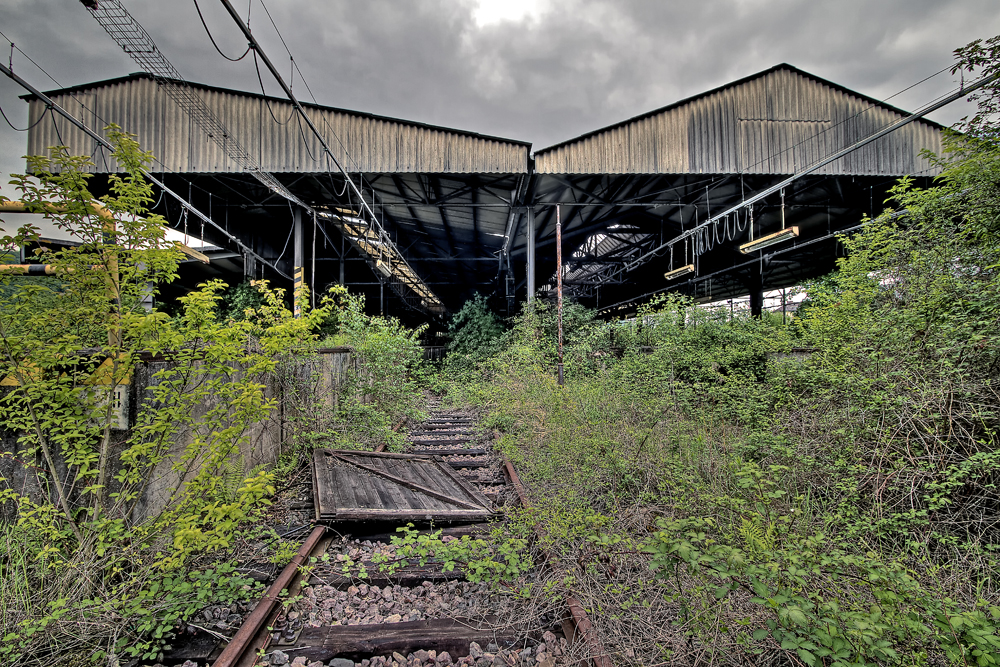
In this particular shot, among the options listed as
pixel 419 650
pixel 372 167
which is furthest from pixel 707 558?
pixel 372 167

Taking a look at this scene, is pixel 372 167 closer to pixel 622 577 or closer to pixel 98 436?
pixel 98 436

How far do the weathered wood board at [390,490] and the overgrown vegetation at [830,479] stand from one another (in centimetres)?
87

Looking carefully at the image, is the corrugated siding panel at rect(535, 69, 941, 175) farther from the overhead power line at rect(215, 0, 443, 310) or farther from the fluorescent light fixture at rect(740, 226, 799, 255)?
the overhead power line at rect(215, 0, 443, 310)

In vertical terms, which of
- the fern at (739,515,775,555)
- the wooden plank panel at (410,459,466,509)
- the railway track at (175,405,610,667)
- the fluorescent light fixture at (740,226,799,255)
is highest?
the fluorescent light fixture at (740,226,799,255)

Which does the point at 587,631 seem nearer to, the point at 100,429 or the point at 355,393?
the point at 100,429

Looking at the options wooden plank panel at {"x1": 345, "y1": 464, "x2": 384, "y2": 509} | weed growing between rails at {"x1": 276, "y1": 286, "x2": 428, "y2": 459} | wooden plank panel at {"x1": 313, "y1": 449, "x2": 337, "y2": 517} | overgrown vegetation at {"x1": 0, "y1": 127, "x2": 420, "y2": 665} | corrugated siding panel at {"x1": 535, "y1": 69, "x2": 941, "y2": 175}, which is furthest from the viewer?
corrugated siding panel at {"x1": 535, "y1": 69, "x2": 941, "y2": 175}

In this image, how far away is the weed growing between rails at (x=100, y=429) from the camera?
91.0 inches

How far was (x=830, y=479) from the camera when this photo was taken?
334 cm

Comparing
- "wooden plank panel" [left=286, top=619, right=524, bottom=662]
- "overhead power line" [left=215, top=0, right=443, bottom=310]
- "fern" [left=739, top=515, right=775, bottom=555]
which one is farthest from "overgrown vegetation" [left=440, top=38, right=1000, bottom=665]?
"overhead power line" [left=215, top=0, right=443, bottom=310]

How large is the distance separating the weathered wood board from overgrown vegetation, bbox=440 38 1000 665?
872 mm

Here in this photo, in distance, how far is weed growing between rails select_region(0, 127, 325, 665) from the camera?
2.31 metres

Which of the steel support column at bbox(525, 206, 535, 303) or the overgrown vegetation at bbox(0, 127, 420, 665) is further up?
the steel support column at bbox(525, 206, 535, 303)

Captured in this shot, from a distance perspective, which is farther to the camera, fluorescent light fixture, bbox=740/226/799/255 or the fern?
fluorescent light fixture, bbox=740/226/799/255

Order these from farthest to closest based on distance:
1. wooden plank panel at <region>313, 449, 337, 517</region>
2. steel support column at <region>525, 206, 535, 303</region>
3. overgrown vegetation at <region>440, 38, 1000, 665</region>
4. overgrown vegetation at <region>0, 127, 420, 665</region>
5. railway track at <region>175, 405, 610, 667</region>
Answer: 1. steel support column at <region>525, 206, 535, 303</region>
2. wooden plank panel at <region>313, 449, 337, 517</region>
3. overgrown vegetation at <region>0, 127, 420, 665</region>
4. railway track at <region>175, 405, 610, 667</region>
5. overgrown vegetation at <region>440, 38, 1000, 665</region>
